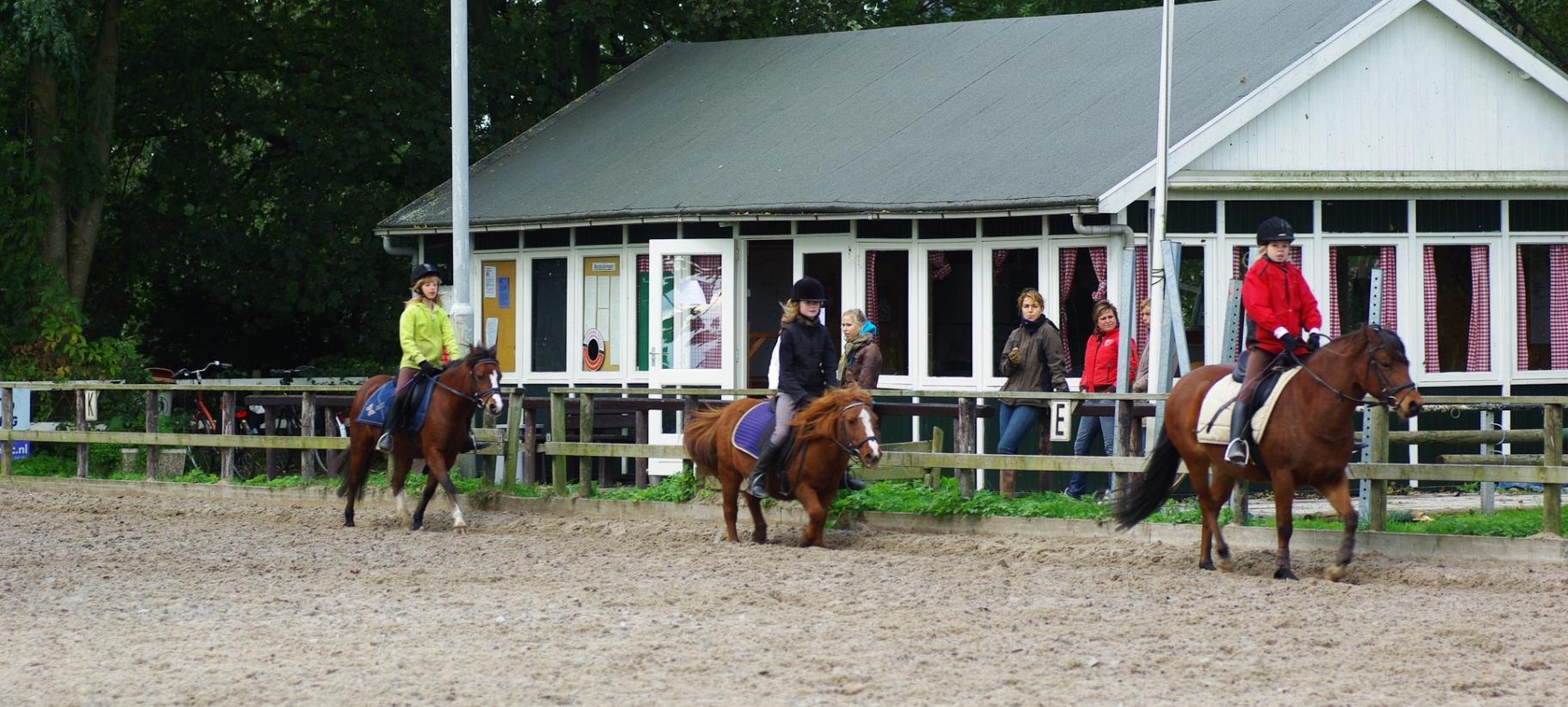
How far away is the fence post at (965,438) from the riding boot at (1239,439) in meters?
3.00

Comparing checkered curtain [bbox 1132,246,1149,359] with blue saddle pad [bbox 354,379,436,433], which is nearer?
blue saddle pad [bbox 354,379,436,433]

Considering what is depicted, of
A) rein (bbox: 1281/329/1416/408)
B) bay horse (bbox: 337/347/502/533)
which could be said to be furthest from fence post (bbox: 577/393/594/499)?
rein (bbox: 1281/329/1416/408)

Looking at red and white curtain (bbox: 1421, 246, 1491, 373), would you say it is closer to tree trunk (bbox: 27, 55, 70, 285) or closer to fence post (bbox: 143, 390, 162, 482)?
fence post (bbox: 143, 390, 162, 482)

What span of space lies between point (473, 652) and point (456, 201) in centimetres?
880

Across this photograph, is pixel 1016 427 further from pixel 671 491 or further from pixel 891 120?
pixel 891 120

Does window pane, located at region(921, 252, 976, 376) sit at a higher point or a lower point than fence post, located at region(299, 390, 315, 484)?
higher

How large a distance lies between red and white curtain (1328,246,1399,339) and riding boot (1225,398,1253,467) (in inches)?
265

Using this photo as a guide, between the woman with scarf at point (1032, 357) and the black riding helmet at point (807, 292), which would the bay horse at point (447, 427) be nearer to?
the black riding helmet at point (807, 292)

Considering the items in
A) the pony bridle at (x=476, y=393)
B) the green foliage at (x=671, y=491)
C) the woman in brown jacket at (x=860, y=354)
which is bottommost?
the green foliage at (x=671, y=491)

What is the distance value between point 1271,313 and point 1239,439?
2.57 feet

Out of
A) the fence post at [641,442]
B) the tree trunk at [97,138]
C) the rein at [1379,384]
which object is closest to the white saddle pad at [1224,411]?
the rein at [1379,384]

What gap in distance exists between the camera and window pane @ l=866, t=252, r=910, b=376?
18406 millimetres

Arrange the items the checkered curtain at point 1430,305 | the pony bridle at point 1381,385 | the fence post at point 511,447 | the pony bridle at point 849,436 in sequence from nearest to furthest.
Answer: the pony bridle at point 1381,385, the pony bridle at point 849,436, the fence post at point 511,447, the checkered curtain at point 1430,305

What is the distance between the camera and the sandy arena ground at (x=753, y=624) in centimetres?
793
